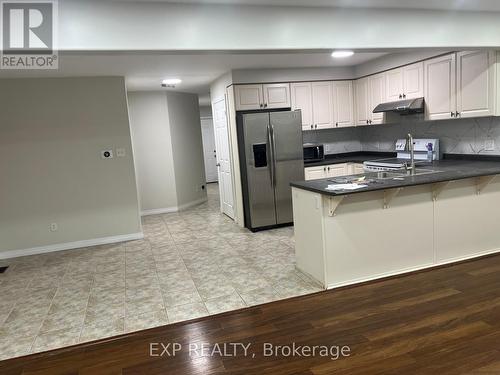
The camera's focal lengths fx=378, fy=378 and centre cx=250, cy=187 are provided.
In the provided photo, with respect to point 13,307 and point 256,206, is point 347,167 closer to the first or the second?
point 256,206

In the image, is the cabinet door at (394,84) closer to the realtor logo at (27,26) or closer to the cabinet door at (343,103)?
the cabinet door at (343,103)

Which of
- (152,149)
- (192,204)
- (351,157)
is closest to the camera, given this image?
(351,157)

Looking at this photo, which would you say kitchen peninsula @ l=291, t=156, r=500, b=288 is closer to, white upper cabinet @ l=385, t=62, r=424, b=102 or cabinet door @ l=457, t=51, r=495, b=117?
cabinet door @ l=457, t=51, r=495, b=117

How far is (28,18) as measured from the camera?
7.47 ft

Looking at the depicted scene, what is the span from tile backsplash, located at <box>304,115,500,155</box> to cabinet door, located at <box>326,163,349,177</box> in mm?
615

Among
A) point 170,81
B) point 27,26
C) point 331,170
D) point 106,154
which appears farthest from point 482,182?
point 106,154

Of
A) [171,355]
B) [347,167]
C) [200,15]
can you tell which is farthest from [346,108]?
[171,355]

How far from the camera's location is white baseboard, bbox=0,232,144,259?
509 centimetres

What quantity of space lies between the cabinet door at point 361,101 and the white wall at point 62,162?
11.5 ft

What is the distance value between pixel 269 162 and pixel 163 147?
8.65 ft

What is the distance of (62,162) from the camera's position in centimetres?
517

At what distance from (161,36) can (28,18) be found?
2.58 feet

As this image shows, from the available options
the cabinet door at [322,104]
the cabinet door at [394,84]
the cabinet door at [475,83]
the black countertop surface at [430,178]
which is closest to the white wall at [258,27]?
the cabinet door at [475,83]

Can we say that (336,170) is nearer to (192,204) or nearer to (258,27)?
(192,204)
